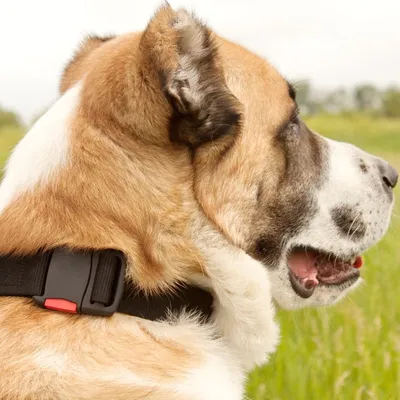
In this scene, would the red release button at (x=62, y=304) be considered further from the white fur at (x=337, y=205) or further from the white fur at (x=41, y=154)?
the white fur at (x=337, y=205)

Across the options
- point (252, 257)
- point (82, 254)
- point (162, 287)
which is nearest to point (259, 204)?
point (252, 257)

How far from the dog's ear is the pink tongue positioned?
0.61 m

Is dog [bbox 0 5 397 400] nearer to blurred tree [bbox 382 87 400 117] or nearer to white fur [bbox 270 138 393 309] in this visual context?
white fur [bbox 270 138 393 309]

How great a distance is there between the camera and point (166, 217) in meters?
2.28

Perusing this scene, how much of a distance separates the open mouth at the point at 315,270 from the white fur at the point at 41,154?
3.41 ft

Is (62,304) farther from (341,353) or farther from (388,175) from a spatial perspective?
(341,353)

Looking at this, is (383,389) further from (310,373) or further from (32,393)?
(32,393)

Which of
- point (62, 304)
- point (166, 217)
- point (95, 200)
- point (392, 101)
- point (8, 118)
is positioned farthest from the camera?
point (392, 101)

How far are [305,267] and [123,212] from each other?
96 cm

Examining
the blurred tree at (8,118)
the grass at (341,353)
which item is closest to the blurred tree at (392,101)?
the blurred tree at (8,118)

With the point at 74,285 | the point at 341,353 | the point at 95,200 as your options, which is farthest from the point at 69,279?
the point at 341,353

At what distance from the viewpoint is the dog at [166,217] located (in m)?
2.05

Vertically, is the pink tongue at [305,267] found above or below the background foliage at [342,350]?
above

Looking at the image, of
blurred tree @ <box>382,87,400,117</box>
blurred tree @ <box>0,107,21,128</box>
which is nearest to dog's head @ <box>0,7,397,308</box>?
blurred tree @ <box>0,107,21,128</box>
